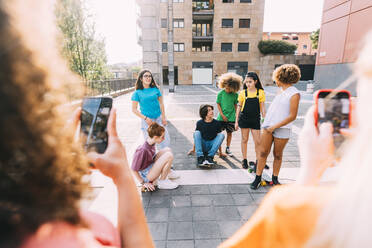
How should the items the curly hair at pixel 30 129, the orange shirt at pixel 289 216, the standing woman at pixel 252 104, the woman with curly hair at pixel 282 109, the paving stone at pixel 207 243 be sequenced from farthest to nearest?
the standing woman at pixel 252 104
the woman with curly hair at pixel 282 109
the paving stone at pixel 207 243
the orange shirt at pixel 289 216
the curly hair at pixel 30 129

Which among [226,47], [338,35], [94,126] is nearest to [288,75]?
[94,126]

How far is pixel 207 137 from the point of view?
14.9 ft

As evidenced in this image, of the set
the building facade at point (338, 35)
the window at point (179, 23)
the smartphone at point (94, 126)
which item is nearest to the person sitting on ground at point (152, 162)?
the smartphone at point (94, 126)

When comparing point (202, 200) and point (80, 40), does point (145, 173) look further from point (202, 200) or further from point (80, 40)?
point (80, 40)

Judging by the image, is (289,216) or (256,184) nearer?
(289,216)

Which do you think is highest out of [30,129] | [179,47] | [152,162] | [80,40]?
[179,47]

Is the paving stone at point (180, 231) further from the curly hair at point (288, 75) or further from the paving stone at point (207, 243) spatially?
the curly hair at point (288, 75)

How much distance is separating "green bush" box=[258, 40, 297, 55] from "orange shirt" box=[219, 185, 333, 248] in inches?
1409

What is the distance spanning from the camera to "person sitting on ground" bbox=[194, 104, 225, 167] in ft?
14.7

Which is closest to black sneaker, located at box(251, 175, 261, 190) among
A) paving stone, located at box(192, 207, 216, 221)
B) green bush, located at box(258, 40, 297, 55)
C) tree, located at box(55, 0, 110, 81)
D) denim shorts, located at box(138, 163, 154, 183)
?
paving stone, located at box(192, 207, 216, 221)

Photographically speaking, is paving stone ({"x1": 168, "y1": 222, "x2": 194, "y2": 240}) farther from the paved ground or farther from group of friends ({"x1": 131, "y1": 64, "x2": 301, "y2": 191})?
group of friends ({"x1": 131, "y1": 64, "x2": 301, "y2": 191})

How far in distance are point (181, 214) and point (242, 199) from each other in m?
1.02

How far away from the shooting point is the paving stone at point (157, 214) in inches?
113

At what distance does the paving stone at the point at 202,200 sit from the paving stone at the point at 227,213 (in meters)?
0.19
